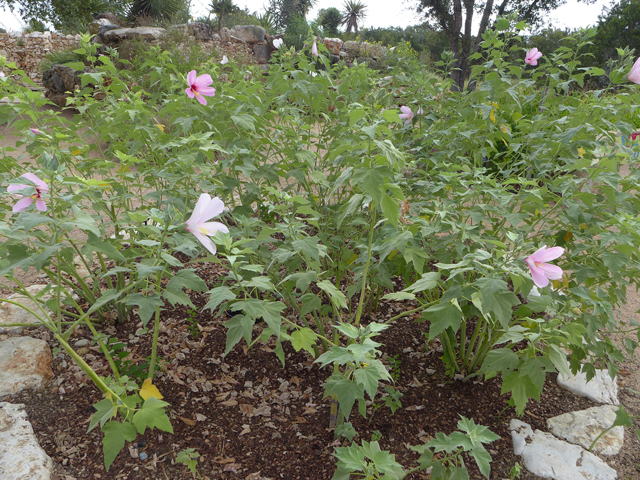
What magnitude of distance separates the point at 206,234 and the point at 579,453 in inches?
75.1

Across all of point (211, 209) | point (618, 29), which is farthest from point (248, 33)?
point (618, 29)

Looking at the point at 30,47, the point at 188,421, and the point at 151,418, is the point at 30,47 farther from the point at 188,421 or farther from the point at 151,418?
the point at 151,418

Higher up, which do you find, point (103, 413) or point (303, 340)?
point (303, 340)

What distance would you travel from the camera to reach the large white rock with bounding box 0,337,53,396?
77.5 inches

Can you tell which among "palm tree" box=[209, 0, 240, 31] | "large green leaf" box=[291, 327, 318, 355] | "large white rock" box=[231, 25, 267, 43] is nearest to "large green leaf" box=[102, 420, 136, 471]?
"large green leaf" box=[291, 327, 318, 355]

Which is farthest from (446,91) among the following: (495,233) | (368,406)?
(368,406)

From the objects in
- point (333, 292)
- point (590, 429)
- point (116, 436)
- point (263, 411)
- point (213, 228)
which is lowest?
point (590, 429)

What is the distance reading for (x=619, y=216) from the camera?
1620 millimetres

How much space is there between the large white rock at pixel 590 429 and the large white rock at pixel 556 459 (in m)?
0.07

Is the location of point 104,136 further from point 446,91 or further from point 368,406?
point 446,91

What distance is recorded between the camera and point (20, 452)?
1.61 m

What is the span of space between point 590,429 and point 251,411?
1.66 meters

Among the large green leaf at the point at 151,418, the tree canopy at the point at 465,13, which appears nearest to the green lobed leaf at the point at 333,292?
the large green leaf at the point at 151,418

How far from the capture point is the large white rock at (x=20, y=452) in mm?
1534
